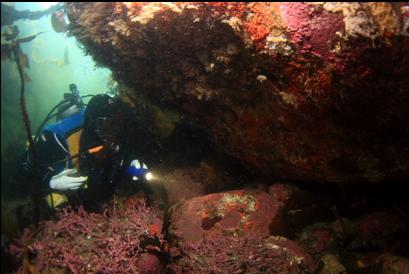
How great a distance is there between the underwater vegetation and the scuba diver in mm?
467

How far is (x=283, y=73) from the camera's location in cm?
284

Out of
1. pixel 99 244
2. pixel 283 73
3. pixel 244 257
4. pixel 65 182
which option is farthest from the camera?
pixel 65 182

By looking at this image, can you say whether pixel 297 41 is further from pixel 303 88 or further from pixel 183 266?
pixel 183 266

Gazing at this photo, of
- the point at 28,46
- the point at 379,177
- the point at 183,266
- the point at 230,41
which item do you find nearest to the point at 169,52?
the point at 230,41

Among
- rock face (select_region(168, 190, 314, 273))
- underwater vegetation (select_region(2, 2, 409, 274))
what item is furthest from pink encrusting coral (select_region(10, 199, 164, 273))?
rock face (select_region(168, 190, 314, 273))

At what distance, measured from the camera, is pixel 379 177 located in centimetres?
317

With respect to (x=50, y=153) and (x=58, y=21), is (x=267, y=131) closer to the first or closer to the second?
(x=50, y=153)

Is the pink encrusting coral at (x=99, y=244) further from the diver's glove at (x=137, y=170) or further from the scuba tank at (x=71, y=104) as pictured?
the scuba tank at (x=71, y=104)

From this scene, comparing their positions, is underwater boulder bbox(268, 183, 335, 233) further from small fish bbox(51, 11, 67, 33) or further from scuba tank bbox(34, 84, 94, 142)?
small fish bbox(51, 11, 67, 33)

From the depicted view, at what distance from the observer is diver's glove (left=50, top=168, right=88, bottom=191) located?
452 centimetres

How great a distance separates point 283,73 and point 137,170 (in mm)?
2734

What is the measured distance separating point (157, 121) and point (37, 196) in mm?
2195

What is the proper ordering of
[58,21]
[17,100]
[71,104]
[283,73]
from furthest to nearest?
[17,100] < [71,104] < [58,21] < [283,73]

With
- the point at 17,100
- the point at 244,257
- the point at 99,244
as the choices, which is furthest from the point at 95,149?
the point at 17,100
